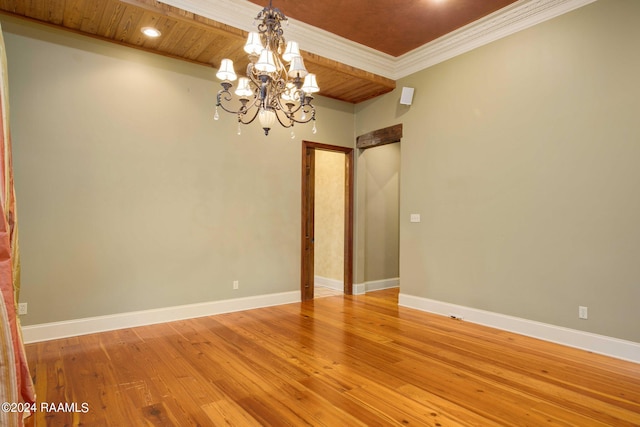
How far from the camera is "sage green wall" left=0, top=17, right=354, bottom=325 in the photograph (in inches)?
137

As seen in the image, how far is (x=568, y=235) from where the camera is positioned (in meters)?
3.47

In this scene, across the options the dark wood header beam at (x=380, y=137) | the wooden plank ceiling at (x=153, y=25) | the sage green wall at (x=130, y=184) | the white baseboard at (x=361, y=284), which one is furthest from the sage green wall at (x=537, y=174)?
the sage green wall at (x=130, y=184)

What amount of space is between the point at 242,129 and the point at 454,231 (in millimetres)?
3095

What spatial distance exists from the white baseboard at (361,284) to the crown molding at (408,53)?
3320 millimetres

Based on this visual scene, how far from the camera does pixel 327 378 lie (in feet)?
8.87

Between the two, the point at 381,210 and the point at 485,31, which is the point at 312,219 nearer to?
the point at 381,210

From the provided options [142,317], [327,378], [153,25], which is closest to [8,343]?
[327,378]

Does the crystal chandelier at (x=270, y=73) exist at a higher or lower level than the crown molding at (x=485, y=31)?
lower

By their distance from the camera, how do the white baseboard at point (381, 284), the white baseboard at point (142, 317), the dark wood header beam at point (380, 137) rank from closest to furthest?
the white baseboard at point (142, 317), the dark wood header beam at point (380, 137), the white baseboard at point (381, 284)

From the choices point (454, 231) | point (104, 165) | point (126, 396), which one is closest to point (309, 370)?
point (126, 396)

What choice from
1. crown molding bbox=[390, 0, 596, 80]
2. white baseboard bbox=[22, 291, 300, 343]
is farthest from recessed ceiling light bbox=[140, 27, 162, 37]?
crown molding bbox=[390, 0, 596, 80]

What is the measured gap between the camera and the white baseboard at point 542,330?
3.11 meters

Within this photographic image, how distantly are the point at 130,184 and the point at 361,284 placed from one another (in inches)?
147

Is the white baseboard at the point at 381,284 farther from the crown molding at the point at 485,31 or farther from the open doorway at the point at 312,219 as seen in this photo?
the crown molding at the point at 485,31
